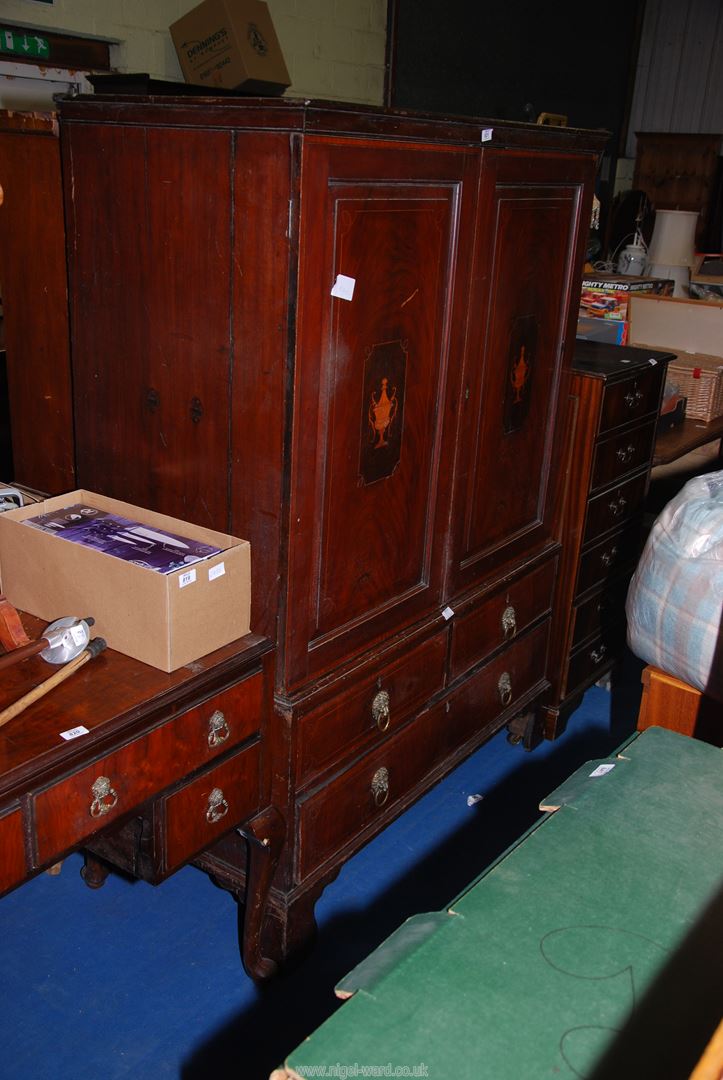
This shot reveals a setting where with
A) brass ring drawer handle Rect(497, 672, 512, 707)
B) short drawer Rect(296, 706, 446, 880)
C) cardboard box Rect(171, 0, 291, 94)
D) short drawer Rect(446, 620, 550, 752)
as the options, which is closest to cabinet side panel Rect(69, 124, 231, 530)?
short drawer Rect(296, 706, 446, 880)

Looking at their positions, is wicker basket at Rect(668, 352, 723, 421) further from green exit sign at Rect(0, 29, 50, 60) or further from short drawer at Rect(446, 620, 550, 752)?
green exit sign at Rect(0, 29, 50, 60)

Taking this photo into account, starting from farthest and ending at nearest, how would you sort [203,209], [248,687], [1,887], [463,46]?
[463,46] < [248,687] < [203,209] < [1,887]

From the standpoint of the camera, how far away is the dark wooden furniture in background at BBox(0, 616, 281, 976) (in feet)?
4.94

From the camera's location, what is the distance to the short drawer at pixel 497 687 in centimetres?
264

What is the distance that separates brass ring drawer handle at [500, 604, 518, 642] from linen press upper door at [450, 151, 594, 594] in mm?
144

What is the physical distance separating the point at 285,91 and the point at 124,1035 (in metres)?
3.70

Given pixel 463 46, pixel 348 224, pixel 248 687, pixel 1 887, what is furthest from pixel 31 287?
pixel 463 46

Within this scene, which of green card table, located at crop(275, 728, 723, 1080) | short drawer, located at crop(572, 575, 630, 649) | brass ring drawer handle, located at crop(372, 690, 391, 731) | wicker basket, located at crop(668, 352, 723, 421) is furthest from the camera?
wicker basket, located at crop(668, 352, 723, 421)

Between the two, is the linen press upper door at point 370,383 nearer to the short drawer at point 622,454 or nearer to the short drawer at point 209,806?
the short drawer at point 209,806

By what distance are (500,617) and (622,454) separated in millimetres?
745

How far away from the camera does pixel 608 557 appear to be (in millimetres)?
3236

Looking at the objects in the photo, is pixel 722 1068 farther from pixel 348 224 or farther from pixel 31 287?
pixel 31 287

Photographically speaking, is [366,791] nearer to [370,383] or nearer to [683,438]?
[370,383]

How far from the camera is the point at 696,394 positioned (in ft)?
12.7
